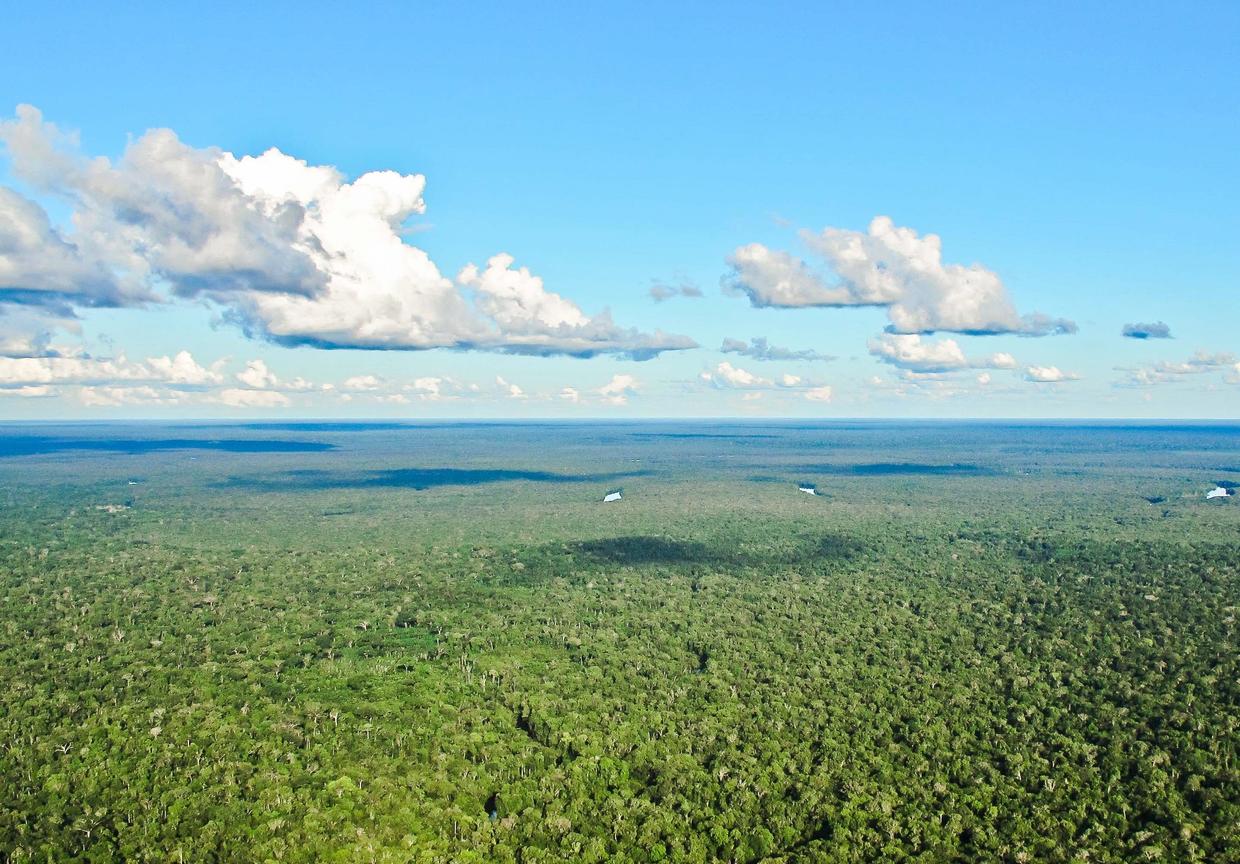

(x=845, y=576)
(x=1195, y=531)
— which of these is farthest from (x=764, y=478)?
(x=845, y=576)

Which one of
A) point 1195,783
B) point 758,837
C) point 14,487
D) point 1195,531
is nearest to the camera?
point 758,837

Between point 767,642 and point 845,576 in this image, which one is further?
point 845,576

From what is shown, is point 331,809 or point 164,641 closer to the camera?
point 331,809

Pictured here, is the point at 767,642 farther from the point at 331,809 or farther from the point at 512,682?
the point at 331,809

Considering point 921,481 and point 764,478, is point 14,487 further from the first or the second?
point 921,481

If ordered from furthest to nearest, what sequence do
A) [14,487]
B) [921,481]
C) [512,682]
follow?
[921,481] < [14,487] < [512,682]

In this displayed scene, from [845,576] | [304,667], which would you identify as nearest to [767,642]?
[845,576]
